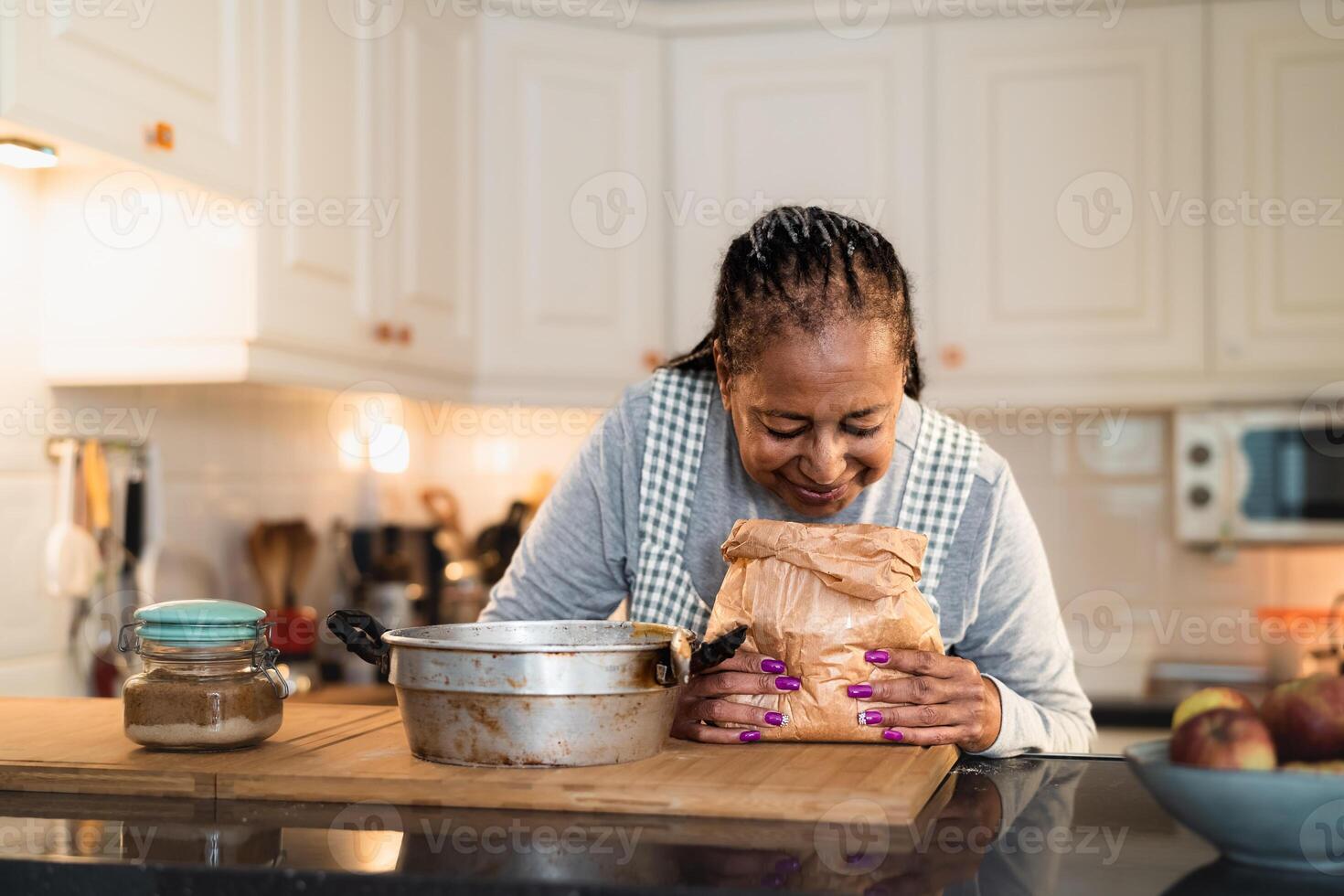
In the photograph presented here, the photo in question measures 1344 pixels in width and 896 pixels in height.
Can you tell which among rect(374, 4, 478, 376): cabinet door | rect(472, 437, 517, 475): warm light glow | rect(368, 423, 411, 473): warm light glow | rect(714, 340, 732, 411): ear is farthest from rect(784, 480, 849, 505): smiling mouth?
rect(472, 437, 517, 475): warm light glow

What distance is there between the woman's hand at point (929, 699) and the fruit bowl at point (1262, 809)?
0.89ft

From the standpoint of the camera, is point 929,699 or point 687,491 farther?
point 687,491

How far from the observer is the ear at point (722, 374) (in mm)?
1275

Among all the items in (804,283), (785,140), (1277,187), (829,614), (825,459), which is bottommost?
(829,614)

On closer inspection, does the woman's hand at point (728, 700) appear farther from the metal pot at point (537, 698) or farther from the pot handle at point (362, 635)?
the pot handle at point (362, 635)

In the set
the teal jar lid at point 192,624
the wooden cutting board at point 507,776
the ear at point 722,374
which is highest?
the ear at point 722,374

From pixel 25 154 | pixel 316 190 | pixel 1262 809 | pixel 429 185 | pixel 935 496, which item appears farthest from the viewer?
pixel 429 185

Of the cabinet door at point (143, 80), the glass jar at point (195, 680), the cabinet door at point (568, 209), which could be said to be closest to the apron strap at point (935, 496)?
the glass jar at point (195, 680)

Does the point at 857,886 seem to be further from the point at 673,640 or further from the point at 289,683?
the point at 289,683

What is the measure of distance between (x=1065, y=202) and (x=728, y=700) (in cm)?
186

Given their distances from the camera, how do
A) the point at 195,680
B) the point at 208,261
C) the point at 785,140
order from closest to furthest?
1. the point at 195,680
2. the point at 208,261
3. the point at 785,140

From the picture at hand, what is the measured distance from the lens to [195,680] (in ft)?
3.37

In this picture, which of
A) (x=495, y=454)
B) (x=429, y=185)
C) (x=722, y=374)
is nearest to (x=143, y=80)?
(x=722, y=374)

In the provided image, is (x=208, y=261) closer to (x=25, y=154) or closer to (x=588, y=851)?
(x=25, y=154)
